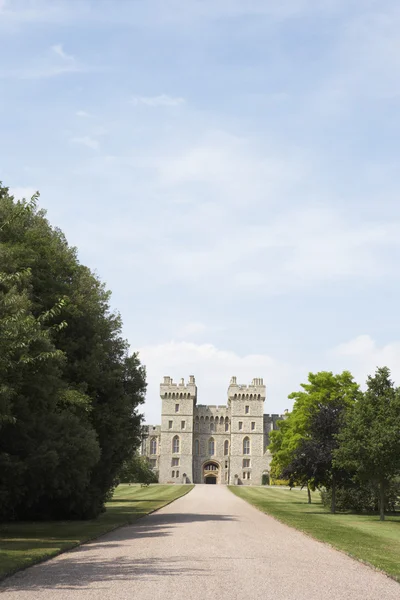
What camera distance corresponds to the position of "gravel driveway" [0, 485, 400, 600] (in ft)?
35.3

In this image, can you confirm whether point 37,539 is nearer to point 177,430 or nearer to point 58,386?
point 58,386

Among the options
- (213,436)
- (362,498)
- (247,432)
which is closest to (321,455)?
(362,498)

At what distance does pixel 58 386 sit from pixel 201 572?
11.3 meters

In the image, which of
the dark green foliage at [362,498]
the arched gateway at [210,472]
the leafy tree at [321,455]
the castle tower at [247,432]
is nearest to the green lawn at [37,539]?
the leafy tree at [321,455]

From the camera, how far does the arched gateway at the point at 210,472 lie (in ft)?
375

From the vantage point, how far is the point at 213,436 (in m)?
116

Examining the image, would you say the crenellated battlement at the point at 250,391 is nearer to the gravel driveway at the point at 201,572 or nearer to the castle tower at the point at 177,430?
the castle tower at the point at 177,430

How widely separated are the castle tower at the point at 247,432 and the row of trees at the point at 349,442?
60.9 metres

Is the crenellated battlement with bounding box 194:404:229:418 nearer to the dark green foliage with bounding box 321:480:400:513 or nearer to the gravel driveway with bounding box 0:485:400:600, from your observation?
the dark green foliage with bounding box 321:480:400:513

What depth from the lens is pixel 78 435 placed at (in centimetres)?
2444

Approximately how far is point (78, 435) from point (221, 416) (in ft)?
307

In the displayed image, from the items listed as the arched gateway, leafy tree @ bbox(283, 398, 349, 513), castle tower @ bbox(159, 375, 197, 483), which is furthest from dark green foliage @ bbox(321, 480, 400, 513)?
the arched gateway

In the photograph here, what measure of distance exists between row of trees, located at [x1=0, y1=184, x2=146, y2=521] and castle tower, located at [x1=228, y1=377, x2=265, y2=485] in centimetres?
8022

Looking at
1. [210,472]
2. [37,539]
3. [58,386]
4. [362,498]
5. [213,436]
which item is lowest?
[37,539]
